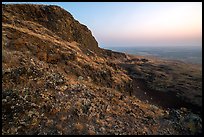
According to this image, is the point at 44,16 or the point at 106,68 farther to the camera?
the point at 44,16

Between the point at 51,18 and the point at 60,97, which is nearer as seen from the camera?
the point at 60,97

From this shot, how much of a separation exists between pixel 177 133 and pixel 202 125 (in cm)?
476

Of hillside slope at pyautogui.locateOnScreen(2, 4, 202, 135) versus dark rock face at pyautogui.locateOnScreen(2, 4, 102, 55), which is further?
dark rock face at pyautogui.locateOnScreen(2, 4, 102, 55)

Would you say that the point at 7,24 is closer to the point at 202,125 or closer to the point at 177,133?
the point at 177,133

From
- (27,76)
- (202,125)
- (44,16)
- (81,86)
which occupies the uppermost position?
(44,16)

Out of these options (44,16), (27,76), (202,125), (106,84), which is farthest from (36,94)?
(44,16)

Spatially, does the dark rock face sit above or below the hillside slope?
above

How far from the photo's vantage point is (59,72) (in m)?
24.0

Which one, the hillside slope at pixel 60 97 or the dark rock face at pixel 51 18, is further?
the dark rock face at pixel 51 18

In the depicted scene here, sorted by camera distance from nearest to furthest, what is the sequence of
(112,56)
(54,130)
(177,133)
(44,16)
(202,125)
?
(54,130) → (177,133) → (202,125) → (44,16) → (112,56)

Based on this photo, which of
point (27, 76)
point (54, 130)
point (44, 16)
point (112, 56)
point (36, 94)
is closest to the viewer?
point (54, 130)

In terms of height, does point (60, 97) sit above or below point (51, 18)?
below

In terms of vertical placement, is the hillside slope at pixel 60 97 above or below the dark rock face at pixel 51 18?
below

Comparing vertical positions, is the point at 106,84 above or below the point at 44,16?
below
